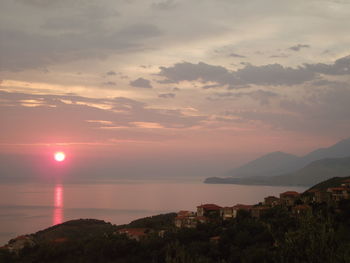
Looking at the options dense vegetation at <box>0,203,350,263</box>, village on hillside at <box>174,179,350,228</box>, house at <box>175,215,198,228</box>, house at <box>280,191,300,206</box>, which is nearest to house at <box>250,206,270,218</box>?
village on hillside at <box>174,179,350,228</box>

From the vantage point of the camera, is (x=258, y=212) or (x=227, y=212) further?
(x=227, y=212)

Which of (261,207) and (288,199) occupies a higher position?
(288,199)

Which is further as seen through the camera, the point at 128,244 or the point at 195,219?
the point at 195,219

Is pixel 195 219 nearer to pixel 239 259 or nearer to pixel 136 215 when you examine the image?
pixel 239 259

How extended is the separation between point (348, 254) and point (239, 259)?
514 inches

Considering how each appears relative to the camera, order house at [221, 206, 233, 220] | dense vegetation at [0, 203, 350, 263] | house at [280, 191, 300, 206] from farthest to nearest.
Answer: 1. house at [280, 191, 300, 206]
2. house at [221, 206, 233, 220]
3. dense vegetation at [0, 203, 350, 263]

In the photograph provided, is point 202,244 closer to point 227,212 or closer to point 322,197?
point 227,212

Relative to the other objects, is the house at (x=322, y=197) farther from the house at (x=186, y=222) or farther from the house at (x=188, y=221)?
the house at (x=186, y=222)

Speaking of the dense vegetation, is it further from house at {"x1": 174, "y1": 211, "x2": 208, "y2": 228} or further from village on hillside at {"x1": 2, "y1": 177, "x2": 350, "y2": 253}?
house at {"x1": 174, "y1": 211, "x2": 208, "y2": 228}

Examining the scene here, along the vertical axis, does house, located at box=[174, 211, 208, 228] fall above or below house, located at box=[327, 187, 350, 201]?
below

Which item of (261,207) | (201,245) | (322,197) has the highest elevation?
(322,197)

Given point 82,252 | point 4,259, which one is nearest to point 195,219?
point 82,252

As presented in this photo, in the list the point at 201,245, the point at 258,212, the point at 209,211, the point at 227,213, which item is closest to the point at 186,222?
the point at 227,213

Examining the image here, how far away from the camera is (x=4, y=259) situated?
31.6 metres
